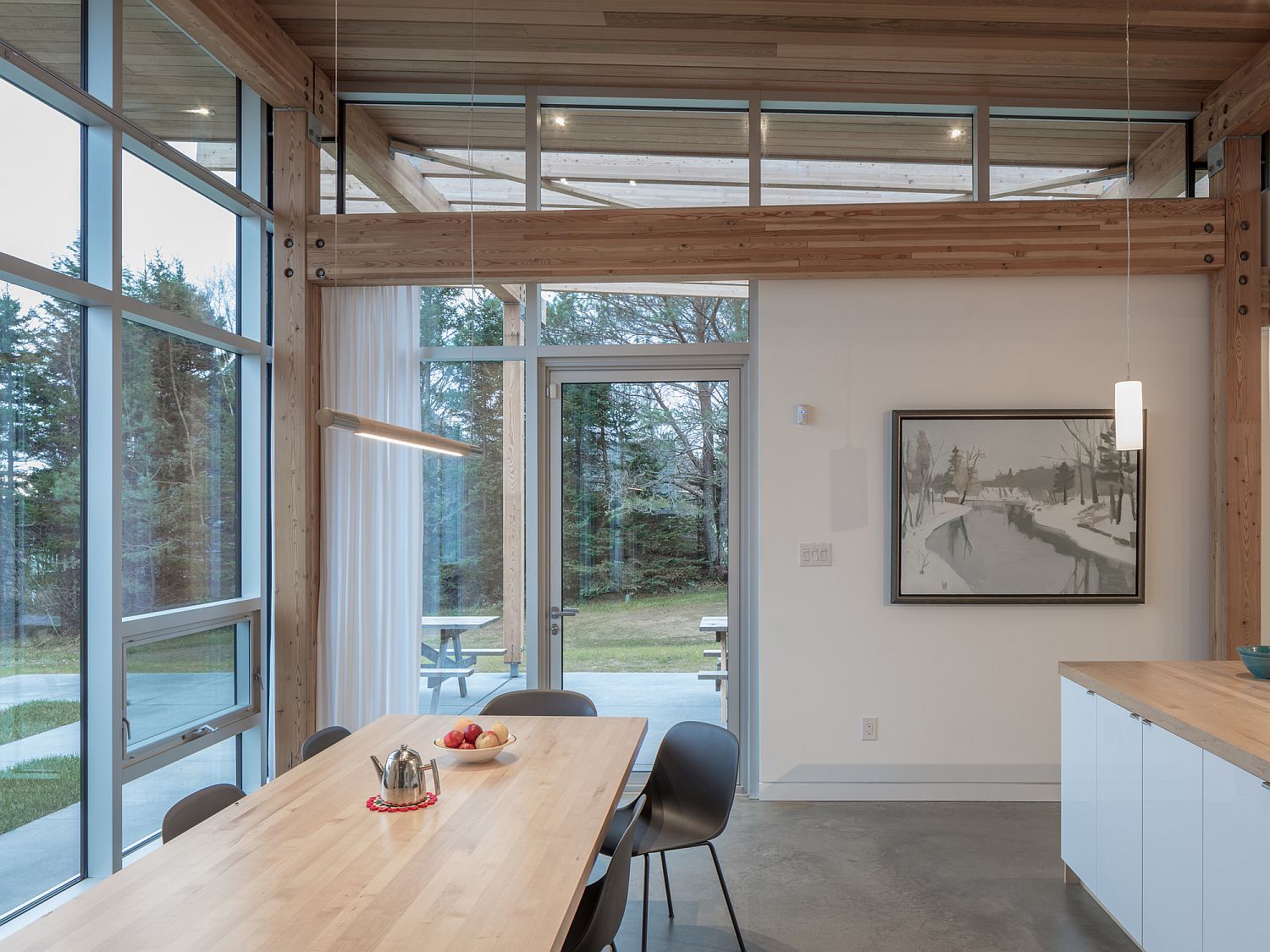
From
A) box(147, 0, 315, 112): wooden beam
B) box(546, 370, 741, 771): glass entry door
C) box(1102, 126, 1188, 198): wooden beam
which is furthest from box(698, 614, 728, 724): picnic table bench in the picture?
box(147, 0, 315, 112): wooden beam

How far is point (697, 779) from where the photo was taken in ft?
10.7

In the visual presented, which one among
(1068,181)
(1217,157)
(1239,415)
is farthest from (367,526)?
(1217,157)

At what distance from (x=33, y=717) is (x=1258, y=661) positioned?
4.25 metres

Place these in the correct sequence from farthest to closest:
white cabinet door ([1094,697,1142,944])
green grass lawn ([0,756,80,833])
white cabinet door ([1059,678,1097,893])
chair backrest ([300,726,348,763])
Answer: chair backrest ([300,726,348,763]), white cabinet door ([1059,678,1097,893]), green grass lawn ([0,756,80,833]), white cabinet door ([1094,697,1142,944])

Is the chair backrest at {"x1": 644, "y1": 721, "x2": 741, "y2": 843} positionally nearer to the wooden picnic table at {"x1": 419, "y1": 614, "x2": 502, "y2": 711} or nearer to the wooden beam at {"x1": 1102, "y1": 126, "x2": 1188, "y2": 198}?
the wooden picnic table at {"x1": 419, "y1": 614, "x2": 502, "y2": 711}

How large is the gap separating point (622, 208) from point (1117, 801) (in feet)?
11.5

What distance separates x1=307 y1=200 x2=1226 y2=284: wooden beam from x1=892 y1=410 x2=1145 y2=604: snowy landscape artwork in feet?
2.64

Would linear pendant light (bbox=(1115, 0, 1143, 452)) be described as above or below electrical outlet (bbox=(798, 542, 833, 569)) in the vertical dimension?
above

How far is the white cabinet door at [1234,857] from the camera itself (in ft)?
7.27

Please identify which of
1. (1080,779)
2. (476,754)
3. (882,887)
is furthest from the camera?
(882,887)

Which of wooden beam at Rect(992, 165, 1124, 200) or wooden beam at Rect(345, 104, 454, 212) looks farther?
wooden beam at Rect(345, 104, 454, 212)

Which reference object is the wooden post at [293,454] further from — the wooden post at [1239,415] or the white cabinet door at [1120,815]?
the wooden post at [1239,415]

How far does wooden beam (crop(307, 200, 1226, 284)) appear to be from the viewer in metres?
4.67

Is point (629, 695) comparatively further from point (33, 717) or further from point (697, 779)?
point (33, 717)
